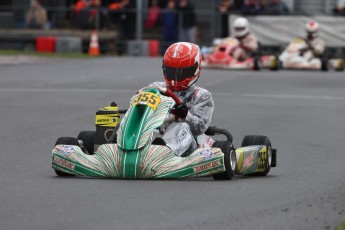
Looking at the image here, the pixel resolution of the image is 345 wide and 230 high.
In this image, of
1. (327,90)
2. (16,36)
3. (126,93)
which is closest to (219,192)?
(126,93)

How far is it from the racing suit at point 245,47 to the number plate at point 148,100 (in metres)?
18.7

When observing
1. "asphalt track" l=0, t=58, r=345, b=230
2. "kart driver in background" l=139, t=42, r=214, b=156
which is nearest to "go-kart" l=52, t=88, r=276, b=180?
"asphalt track" l=0, t=58, r=345, b=230

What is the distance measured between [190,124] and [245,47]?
18.4 metres

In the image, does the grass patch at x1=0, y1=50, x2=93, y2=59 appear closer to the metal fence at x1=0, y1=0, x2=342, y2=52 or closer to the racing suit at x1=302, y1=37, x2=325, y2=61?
the metal fence at x1=0, y1=0, x2=342, y2=52

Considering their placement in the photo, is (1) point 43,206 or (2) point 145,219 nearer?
(2) point 145,219

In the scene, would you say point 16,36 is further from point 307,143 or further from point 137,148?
point 137,148

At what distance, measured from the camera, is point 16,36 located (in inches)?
1257

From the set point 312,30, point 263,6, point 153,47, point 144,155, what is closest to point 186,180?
point 144,155

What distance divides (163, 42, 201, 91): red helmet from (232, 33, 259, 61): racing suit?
17.9 metres

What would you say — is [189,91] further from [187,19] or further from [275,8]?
[275,8]

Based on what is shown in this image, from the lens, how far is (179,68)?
9570 millimetres

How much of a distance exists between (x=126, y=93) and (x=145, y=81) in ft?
9.92

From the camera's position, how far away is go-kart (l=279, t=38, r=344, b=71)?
27.8 metres

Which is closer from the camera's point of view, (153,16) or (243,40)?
(243,40)
